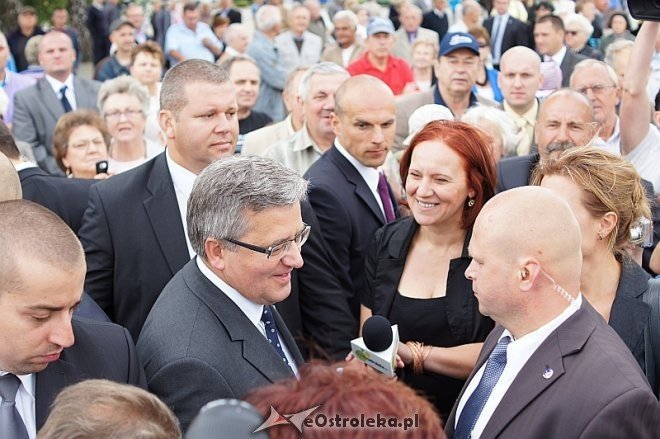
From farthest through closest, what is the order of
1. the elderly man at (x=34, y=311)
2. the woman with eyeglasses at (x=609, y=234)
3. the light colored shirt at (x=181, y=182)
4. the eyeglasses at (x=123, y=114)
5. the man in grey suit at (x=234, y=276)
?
1. the eyeglasses at (x=123, y=114)
2. the light colored shirt at (x=181, y=182)
3. the woman with eyeglasses at (x=609, y=234)
4. the man in grey suit at (x=234, y=276)
5. the elderly man at (x=34, y=311)

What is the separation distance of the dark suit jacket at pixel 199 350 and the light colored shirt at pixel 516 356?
0.65 meters

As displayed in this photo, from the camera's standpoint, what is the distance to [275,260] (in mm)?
3094

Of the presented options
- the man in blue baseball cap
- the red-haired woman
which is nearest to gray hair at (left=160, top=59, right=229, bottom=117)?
the red-haired woman

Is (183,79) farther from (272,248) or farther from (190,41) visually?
(190,41)

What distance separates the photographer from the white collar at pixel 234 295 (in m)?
3.12

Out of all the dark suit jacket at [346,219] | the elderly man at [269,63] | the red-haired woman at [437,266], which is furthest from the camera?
the elderly man at [269,63]

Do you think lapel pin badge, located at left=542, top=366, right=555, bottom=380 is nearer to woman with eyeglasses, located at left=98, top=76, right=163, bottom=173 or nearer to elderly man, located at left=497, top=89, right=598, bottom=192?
elderly man, located at left=497, top=89, right=598, bottom=192

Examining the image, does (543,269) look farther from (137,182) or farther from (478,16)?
(478,16)

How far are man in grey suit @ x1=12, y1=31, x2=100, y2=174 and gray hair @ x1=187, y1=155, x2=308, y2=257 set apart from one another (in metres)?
5.22

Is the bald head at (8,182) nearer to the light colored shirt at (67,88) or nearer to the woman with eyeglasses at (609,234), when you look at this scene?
the woman with eyeglasses at (609,234)

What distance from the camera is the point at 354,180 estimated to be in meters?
4.88

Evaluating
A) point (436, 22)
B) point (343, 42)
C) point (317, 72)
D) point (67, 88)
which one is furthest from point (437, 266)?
point (436, 22)

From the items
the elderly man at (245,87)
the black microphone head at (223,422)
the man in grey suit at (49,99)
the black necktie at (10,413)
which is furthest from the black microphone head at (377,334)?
the elderly man at (245,87)

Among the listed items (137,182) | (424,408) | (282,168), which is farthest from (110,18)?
(424,408)
